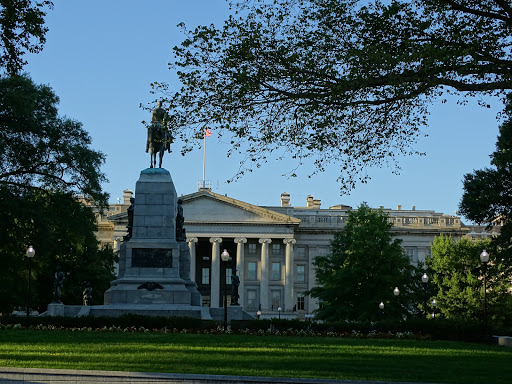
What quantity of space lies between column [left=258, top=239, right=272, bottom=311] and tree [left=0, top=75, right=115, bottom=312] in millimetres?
63445

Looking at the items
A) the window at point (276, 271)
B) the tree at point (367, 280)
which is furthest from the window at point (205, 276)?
the tree at point (367, 280)

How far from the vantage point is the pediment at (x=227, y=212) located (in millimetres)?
113750

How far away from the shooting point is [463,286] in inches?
3063

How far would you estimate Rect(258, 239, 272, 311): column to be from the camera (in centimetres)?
11256

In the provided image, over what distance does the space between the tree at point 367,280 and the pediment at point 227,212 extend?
42609 mm

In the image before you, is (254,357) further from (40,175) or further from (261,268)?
(261,268)

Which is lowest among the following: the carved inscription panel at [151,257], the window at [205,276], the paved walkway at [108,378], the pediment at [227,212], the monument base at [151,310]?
the paved walkway at [108,378]

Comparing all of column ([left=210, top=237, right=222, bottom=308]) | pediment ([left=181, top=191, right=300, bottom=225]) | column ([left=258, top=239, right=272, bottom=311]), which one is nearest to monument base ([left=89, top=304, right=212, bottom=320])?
column ([left=210, top=237, right=222, bottom=308])

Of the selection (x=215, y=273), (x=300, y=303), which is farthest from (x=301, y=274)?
(x=215, y=273)

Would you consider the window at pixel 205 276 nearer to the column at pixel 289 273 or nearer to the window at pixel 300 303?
the column at pixel 289 273

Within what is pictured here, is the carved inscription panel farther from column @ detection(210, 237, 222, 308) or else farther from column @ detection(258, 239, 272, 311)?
column @ detection(258, 239, 272, 311)

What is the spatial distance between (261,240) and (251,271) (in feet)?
15.6

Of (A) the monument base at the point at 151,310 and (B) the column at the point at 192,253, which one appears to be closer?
(A) the monument base at the point at 151,310

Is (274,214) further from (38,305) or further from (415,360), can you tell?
(415,360)
